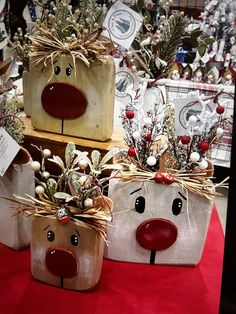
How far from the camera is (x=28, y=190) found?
1354mm

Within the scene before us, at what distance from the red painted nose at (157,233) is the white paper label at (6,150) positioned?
1.58 ft

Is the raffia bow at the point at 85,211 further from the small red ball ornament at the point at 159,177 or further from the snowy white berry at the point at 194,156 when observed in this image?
the snowy white berry at the point at 194,156

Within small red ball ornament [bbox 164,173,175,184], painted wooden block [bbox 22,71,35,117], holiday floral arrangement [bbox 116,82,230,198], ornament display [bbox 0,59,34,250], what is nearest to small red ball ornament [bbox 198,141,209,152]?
holiday floral arrangement [bbox 116,82,230,198]

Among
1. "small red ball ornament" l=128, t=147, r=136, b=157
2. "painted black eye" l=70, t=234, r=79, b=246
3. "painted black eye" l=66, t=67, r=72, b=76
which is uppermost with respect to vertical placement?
"painted black eye" l=66, t=67, r=72, b=76

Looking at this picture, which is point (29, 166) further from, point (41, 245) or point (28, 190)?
point (41, 245)

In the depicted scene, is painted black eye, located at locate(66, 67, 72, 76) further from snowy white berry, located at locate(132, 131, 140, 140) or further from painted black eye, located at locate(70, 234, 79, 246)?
painted black eye, located at locate(70, 234, 79, 246)

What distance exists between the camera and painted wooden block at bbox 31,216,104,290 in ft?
3.76

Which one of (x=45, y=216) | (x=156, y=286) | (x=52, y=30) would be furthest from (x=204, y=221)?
(x=52, y=30)

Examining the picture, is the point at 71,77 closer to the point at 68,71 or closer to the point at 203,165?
the point at 68,71

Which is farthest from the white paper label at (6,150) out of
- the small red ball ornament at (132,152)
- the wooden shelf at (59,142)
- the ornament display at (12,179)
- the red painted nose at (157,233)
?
the red painted nose at (157,233)

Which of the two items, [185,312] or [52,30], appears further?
[52,30]

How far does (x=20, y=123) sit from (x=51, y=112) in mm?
163

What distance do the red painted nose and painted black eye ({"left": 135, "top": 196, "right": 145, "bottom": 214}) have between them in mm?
42

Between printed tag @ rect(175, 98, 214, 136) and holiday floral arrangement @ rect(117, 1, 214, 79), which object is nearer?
printed tag @ rect(175, 98, 214, 136)
